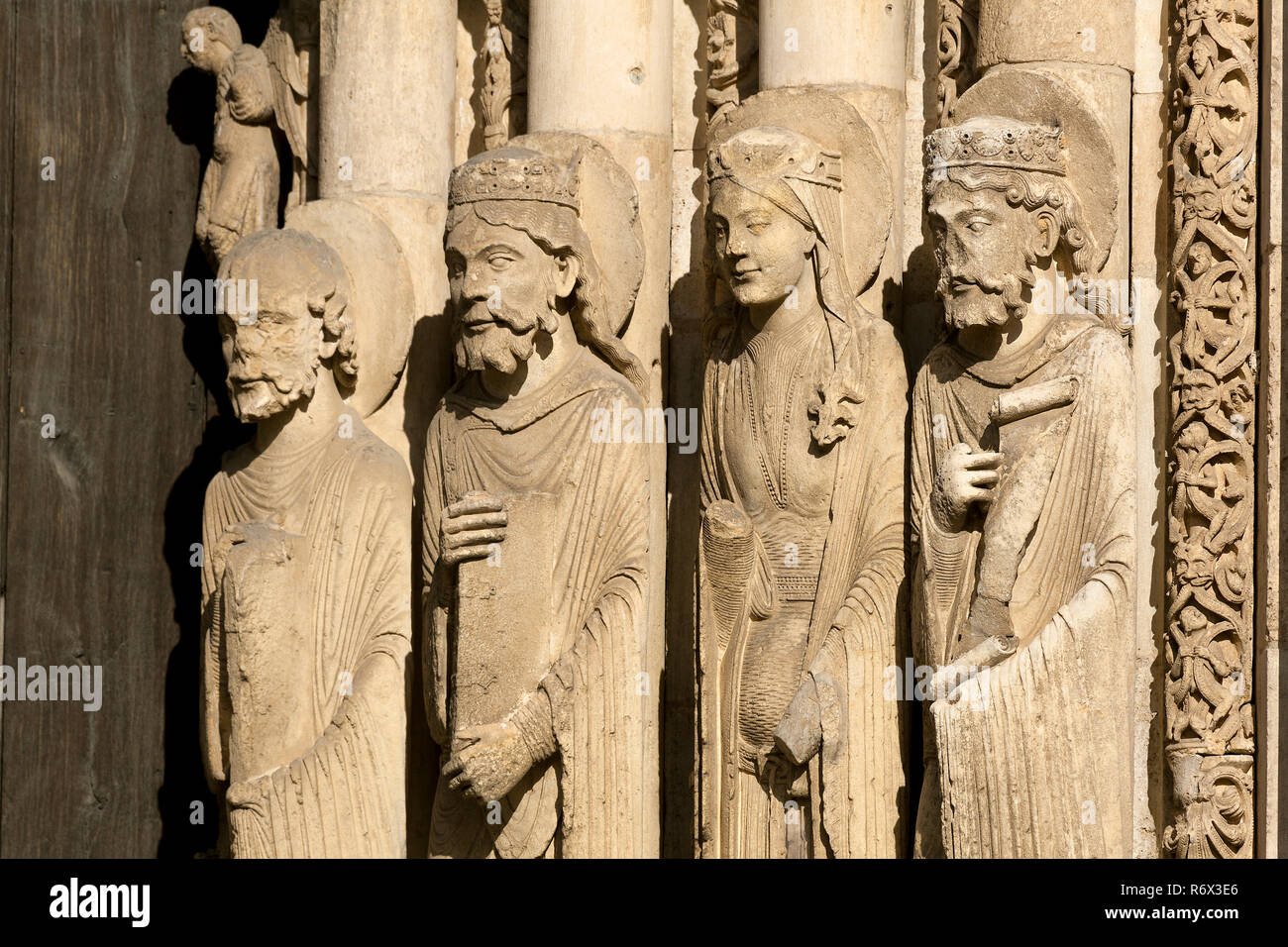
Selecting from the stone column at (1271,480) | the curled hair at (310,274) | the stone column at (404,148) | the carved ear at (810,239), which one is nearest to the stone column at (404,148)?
the stone column at (404,148)

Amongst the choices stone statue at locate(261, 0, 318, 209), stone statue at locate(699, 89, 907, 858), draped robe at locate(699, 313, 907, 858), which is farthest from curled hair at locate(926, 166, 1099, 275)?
stone statue at locate(261, 0, 318, 209)

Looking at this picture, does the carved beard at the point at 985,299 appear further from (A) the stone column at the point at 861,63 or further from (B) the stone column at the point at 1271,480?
(B) the stone column at the point at 1271,480

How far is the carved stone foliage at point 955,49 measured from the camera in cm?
680

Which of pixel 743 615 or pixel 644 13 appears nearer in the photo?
pixel 743 615

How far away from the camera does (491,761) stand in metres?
6.49

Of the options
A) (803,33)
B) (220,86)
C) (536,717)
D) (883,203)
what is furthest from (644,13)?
(536,717)

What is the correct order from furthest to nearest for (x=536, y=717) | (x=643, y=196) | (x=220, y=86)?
(x=220, y=86) → (x=643, y=196) → (x=536, y=717)

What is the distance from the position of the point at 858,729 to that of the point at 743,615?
0.45m

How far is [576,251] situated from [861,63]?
94 centimetres

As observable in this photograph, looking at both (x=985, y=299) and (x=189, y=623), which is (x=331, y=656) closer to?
(x=189, y=623)

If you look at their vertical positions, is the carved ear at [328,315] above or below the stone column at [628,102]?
below

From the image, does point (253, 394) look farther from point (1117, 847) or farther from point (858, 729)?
point (1117, 847)

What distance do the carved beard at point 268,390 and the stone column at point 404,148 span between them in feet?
1.15

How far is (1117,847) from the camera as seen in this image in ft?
20.0
